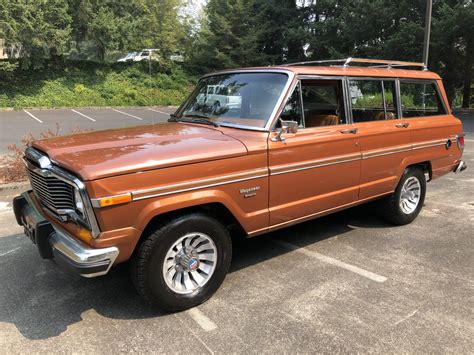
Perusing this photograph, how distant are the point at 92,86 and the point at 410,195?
85.6ft

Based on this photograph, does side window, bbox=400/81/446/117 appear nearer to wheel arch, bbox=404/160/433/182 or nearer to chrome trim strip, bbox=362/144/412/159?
chrome trim strip, bbox=362/144/412/159

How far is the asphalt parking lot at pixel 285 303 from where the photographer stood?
2939mm

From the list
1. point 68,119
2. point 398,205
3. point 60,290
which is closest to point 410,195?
point 398,205

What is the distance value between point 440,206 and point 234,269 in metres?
3.80

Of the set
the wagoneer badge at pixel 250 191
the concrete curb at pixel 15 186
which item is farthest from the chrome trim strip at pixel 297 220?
the concrete curb at pixel 15 186

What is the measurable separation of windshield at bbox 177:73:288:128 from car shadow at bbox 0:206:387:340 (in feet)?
5.01

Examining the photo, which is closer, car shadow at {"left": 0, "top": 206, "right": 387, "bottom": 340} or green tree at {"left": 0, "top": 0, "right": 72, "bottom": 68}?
car shadow at {"left": 0, "top": 206, "right": 387, "bottom": 340}

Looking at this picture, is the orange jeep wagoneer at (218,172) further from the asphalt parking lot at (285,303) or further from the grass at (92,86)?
the grass at (92,86)

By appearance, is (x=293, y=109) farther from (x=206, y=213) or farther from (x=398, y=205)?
(x=398, y=205)

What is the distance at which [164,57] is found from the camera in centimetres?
3244

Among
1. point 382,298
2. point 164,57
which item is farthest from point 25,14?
point 382,298

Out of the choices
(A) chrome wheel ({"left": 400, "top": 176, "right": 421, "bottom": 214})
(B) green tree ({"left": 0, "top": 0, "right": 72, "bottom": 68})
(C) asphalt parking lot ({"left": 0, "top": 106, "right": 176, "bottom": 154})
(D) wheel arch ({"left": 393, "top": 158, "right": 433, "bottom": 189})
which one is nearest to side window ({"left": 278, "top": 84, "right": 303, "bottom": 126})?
(D) wheel arch ({"left": 393, "top": 158, "right": 433, "bottom": 189})

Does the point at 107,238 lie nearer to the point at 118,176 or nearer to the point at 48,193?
the point at 118,176

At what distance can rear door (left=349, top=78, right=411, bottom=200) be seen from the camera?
4.57 metres
